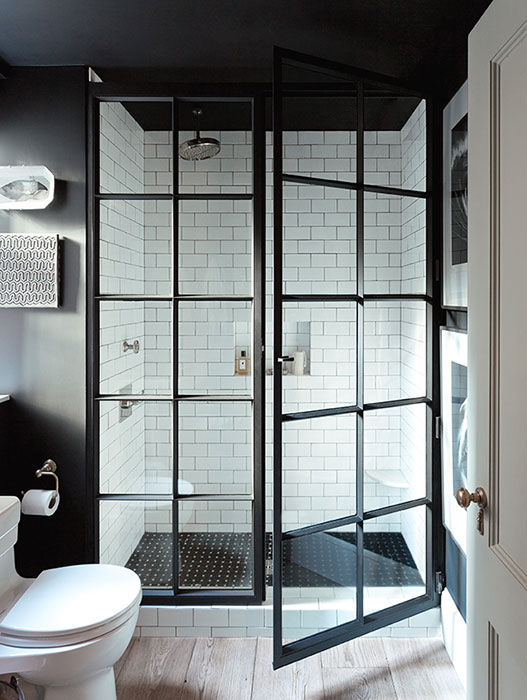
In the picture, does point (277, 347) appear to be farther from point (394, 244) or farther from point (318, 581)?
point (318, 581)

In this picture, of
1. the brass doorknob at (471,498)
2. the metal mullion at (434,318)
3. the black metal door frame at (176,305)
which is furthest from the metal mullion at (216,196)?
the brass doorknob at (471,498)

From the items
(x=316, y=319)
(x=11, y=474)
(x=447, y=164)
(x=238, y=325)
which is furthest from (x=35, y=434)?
(x=447, y=164)

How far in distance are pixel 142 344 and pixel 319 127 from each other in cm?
117

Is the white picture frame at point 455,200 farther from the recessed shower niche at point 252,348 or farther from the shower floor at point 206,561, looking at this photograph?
the shower floor at point 206,561

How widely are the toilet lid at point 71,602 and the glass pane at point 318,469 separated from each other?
65 centimetres

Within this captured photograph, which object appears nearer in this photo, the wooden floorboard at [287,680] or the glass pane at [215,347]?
the wooden floorboard at [287,680]

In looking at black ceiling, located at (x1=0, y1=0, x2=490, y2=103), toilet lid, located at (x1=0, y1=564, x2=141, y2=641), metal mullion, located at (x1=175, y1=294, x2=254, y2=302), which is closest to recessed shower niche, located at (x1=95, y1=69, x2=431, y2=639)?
metal mullion, located at (x1=175, y1=294, x2=254, y2=302)

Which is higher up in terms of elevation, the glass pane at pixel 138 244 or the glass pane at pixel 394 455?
the glass pane at pixel 138 244

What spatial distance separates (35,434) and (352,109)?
1923mm

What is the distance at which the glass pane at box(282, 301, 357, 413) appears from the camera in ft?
7.30

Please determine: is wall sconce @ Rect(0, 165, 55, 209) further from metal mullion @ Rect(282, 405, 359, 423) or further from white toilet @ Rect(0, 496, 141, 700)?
metal mullion @ Rect(282, 405, 359, 423)

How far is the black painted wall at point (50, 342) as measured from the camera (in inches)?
97.3

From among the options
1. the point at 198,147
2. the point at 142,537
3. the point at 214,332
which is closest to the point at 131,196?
the point at 198,147

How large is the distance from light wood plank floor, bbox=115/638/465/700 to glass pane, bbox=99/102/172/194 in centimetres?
198
